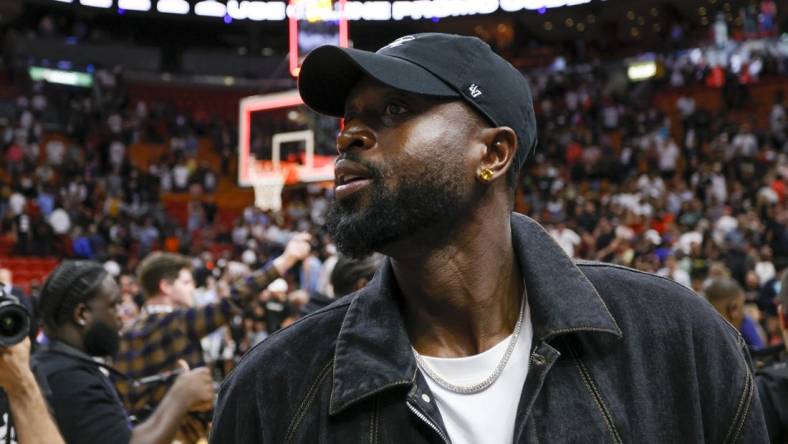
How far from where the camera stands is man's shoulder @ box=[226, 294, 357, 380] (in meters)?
1.90

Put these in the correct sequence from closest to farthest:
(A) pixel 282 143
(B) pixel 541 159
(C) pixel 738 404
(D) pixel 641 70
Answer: (C) pixel 738 404, (A) pixel 282 143, (B) pixel 541 159, (D) pixel 641 70

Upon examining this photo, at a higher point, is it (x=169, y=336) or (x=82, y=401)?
(x=82, y=401)

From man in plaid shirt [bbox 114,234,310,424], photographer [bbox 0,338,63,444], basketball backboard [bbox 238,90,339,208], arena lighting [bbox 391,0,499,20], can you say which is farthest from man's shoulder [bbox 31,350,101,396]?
arena lighting [bbox 391,0,499,20]

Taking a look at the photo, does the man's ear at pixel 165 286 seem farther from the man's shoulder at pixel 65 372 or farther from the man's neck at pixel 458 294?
the man's neck at pixel 458 294

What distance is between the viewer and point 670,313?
1896mm

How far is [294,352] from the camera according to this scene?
192 cm

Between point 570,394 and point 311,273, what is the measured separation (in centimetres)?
1298

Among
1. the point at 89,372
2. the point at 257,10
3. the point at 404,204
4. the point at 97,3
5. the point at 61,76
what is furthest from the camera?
the point at 257,10

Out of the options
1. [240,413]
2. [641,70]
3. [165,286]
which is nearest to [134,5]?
[641,70]

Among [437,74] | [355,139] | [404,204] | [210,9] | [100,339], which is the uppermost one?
[210,9]

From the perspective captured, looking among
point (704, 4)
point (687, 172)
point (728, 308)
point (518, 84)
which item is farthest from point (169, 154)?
point (518, 84)

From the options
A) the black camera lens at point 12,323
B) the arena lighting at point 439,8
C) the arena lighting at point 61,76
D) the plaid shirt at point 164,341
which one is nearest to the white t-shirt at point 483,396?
the black camera lens at point 12,323

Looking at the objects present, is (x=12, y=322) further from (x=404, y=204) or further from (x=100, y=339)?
(x=404, y=204)

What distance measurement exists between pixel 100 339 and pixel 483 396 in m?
2.49
